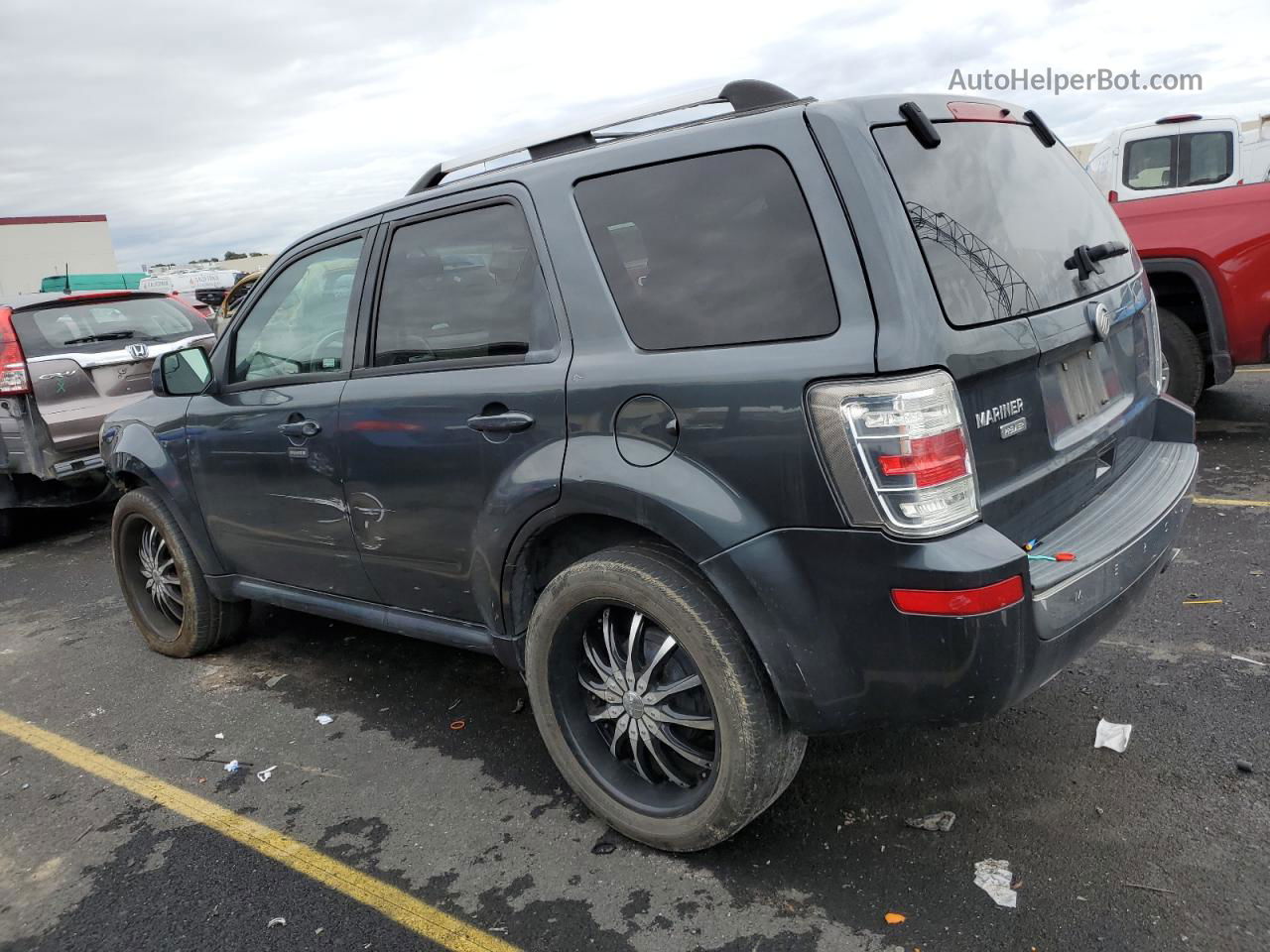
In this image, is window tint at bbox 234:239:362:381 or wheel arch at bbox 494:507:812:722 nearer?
wheel arch at bbox 494:507:812:722

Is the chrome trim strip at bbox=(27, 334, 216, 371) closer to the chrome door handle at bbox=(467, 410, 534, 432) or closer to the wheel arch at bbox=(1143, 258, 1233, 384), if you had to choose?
the chrome door handle at bbox=(467, 410, 534, 432)

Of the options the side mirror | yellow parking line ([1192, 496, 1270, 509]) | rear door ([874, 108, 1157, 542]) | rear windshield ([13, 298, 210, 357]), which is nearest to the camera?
rear door ([874, 108, 1157, 542])

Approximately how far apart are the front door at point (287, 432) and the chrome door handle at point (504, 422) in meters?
0.75

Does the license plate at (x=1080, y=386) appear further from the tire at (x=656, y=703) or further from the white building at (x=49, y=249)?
the white building at (x=49, y=249)

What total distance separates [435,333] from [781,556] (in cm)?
146

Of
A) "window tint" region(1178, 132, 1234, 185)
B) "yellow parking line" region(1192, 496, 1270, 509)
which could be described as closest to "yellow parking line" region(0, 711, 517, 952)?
"yellow parking line" region(1192, 496, 1270, 509)

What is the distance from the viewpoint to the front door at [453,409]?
2.77 m

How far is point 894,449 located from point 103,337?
270 inches

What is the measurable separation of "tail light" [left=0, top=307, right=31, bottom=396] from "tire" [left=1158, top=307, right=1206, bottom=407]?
24.7ft

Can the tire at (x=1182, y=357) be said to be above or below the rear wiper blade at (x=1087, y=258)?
below

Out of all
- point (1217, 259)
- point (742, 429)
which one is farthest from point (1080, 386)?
point (1217, 259)

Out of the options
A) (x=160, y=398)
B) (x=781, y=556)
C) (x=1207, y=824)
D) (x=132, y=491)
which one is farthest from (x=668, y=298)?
(x=132, y=491)

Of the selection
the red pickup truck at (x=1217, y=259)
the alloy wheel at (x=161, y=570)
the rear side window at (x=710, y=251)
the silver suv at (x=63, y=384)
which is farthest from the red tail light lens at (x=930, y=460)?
the silver suv at (x=63, y=384)

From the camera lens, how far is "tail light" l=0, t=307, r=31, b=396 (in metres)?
6.54
